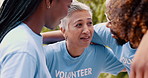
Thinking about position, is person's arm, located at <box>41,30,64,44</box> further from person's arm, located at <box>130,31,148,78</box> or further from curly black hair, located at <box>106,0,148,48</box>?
person's arm, located at <box>130,31,148,78</box>

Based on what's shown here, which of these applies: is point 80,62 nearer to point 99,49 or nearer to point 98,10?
point 99,49

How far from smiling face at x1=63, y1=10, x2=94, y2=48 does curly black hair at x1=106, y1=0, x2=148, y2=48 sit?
168 cm

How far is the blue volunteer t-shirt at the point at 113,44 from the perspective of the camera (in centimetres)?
245

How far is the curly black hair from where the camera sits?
2.80 feet

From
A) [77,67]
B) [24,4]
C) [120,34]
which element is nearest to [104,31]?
[77,67]

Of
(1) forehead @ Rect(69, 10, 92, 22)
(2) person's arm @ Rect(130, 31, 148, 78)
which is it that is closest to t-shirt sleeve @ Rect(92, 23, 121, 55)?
(1) forehead @ Rect(69, 10, 92, 22)

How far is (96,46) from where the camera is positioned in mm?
2738

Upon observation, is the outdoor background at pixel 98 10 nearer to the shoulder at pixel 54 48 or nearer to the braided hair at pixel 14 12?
the shoulder at pixel 54 48

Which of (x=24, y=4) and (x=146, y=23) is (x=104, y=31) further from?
(x=146, y=23)

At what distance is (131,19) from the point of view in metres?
0.88

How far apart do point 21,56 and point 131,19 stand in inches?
26.1

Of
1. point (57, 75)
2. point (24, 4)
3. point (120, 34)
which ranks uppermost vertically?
point (24, 4)

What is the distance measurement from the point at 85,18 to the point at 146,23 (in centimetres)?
188

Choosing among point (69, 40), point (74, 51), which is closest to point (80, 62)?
point (74, 51)
